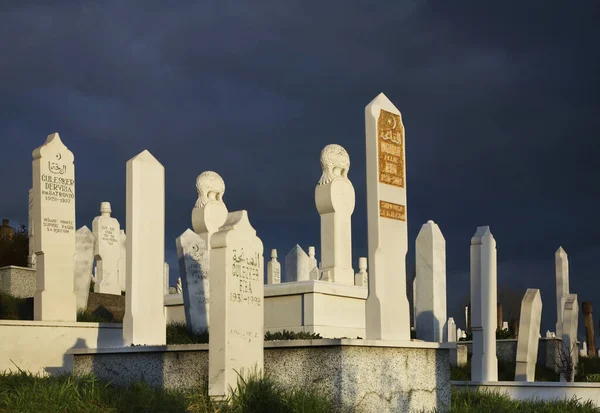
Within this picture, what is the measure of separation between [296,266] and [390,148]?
1267cm

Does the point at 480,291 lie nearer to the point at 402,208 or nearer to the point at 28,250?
the point at 402,208

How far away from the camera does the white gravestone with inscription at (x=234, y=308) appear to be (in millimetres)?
11008

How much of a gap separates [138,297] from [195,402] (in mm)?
3846

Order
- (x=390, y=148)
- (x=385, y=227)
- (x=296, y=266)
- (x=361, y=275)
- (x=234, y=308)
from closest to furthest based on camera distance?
(x=234, y=308) → (x=385, y=227) → (x=390, y=148) → (x=296, y=266) → (x=361, y=275)

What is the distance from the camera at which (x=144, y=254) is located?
49.1ft

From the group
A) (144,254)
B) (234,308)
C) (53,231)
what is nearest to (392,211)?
(234,308)

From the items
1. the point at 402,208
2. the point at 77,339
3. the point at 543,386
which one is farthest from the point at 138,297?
the point at 543,386

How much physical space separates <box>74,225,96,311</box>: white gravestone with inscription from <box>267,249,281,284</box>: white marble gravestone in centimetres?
1038

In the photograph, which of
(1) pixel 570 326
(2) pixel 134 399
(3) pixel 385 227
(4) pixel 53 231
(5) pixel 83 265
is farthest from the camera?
(1) pixel 570 326

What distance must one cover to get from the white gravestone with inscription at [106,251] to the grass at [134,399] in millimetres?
12019

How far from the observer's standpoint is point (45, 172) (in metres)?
16.7

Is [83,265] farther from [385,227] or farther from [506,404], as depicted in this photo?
[506,404]

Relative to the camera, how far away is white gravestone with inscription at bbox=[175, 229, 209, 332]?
53.4 feet

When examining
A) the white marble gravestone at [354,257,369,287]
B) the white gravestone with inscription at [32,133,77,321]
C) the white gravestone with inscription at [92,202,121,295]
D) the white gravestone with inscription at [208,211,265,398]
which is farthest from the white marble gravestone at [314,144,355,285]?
the white marble gravestone at [354,257,369,287]
